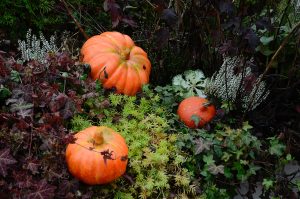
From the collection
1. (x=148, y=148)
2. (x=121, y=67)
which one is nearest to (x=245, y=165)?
(x=148, y=148)

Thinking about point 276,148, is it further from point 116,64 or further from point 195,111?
point 116,64

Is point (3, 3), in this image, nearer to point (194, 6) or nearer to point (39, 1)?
point (39, 1)

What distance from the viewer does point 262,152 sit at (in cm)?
294

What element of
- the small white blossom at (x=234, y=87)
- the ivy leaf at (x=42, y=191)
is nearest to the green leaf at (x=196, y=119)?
the small white blossom at (x=234, y=87)

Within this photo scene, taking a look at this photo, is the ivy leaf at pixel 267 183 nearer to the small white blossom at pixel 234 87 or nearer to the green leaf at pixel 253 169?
the green leaf at pixel 253 169

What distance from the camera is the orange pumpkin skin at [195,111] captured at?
3.18 m

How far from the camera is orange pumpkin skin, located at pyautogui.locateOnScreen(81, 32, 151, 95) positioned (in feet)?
10.9

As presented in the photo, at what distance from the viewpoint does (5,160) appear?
237 cm

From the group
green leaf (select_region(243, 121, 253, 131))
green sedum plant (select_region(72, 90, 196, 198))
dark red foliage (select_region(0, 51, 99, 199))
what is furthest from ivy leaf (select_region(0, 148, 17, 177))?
green leaf (select_region(243, 121, 253, 131))

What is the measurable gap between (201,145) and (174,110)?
1.77 feet

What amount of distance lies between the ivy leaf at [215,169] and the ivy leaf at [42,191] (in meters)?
0.93

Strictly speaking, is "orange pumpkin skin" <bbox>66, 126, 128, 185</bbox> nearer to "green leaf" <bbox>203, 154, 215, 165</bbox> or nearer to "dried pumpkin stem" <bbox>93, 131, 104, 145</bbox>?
"dried pumpkin stem" <bbox>93, 131, 104, 145</bbox>

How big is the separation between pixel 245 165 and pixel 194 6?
1.11 metres

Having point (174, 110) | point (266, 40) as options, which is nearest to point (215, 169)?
point (174, 110)
